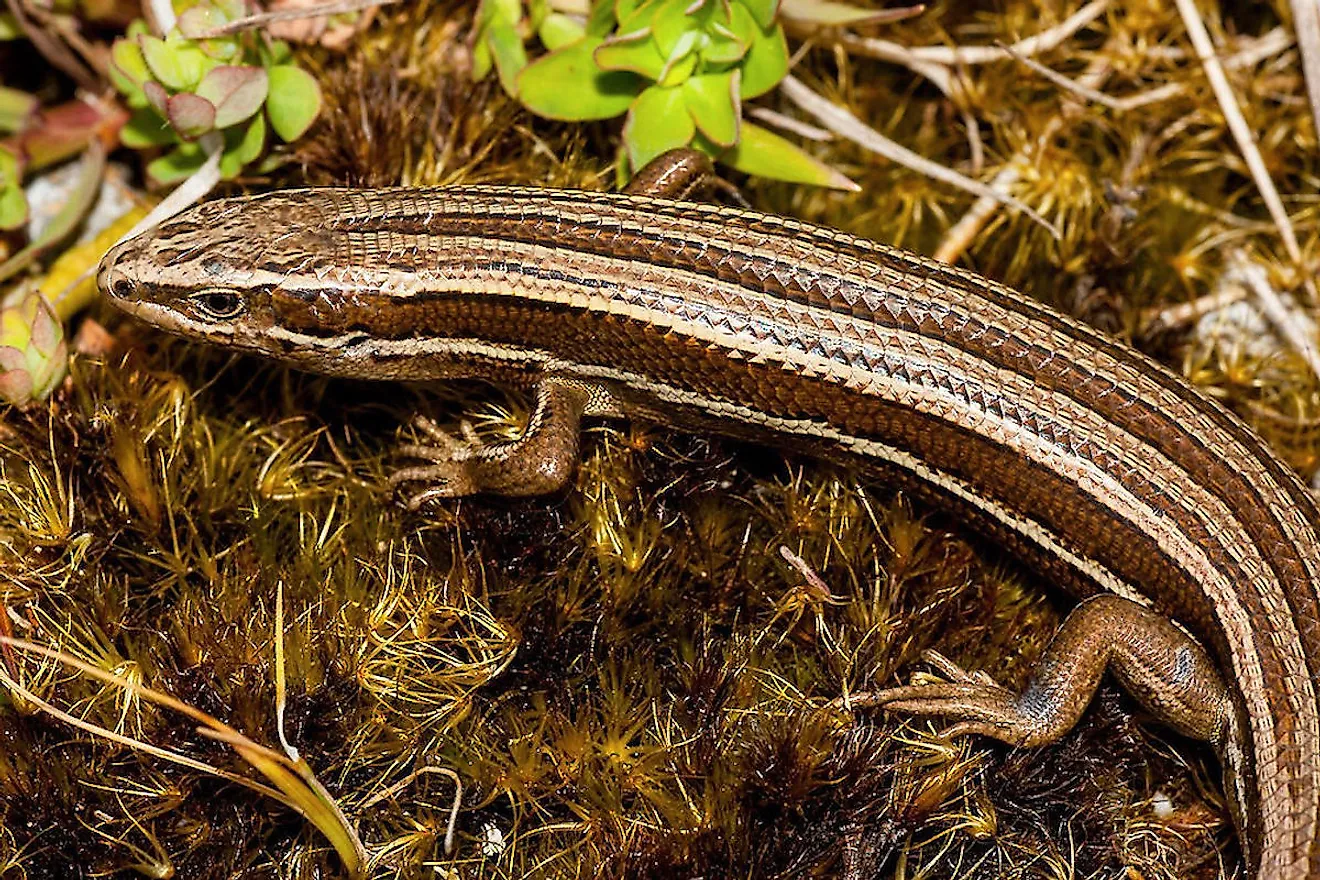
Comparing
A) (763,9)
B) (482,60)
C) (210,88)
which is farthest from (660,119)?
(210,88)

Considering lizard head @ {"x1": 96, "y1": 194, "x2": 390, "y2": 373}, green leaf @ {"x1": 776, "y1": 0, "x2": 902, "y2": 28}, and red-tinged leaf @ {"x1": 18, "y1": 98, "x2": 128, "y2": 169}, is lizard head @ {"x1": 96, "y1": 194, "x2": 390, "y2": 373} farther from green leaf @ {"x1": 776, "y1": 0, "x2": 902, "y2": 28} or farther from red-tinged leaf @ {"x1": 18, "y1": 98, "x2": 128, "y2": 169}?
green leaf @ {"x1": 776, "y1": 0, "x2": 902, "y2": 28}

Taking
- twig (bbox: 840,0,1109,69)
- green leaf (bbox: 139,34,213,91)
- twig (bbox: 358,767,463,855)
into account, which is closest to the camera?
twig (bbox: 358,767,463,855)

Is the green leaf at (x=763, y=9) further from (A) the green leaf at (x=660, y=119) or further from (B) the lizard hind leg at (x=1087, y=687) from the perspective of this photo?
(B) the lizard hind leg at (x=1087, y=687)

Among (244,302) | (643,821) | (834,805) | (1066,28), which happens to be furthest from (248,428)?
(1066,28)

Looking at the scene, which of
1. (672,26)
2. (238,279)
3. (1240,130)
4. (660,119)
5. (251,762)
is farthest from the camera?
(1240,130)

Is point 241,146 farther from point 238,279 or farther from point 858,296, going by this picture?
point 858,296

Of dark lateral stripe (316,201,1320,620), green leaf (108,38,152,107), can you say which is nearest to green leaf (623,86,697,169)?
dark lateral stripe (316,201,1320,620)
